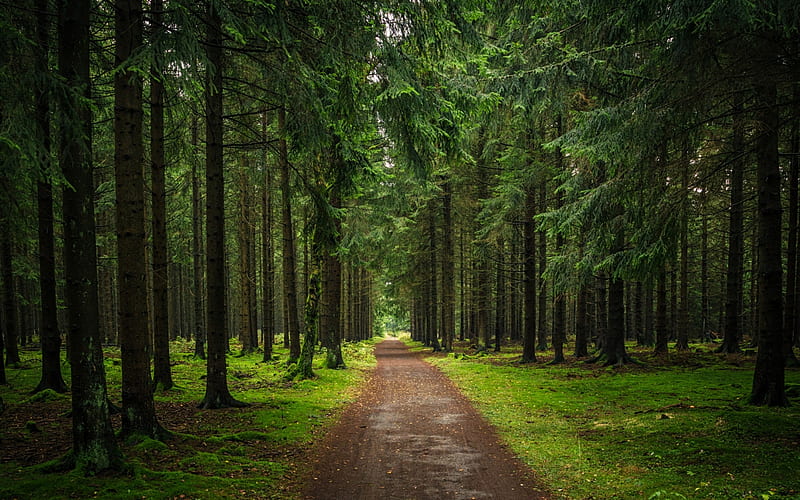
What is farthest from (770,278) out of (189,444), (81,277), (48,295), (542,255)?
(48,295)

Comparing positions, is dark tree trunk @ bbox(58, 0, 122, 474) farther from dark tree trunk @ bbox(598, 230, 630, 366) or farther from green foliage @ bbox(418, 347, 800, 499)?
dark tree trunk @ bbox(598, 230, 630, 366)

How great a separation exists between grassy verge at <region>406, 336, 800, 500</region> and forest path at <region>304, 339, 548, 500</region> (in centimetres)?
55

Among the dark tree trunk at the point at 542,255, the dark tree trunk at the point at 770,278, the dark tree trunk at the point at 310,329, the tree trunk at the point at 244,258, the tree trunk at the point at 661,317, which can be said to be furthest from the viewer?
the tree trunk at the point at 244,258

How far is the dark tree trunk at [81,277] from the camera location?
5543 mm

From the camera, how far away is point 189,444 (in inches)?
291

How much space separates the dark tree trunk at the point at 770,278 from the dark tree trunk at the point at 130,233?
1120 centimetres

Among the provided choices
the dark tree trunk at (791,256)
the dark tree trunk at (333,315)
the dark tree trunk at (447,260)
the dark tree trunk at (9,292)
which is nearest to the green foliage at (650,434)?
the dark tree trunk at (791,256)

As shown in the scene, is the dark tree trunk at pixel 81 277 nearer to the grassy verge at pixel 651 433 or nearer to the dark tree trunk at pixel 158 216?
the dark tree trunk at pixel 158 216

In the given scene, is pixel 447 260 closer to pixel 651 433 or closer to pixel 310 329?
pixel 310 329

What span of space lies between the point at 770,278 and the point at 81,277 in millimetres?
11893

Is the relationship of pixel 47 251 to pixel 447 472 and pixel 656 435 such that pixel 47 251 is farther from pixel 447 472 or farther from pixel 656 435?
pixel 656 435

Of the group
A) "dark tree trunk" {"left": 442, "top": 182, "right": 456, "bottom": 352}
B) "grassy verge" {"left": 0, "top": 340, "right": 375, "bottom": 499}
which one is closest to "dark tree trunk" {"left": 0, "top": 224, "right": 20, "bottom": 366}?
"grassy verge" {"left": 0, "top": 340, "right": 375, "bottom": 499}

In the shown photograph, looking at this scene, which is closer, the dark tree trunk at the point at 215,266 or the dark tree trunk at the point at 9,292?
the dark tree trunk at the point at 215,266

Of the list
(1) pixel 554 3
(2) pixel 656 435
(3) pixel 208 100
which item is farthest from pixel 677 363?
(3) pixel 208 100
